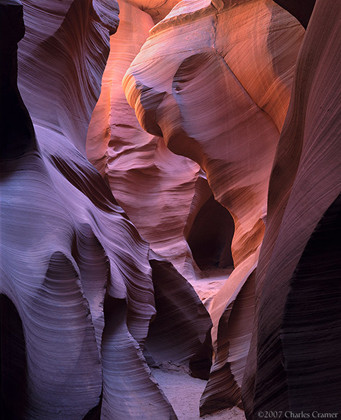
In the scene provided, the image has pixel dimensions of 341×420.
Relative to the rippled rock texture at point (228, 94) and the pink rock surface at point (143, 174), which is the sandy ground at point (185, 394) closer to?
the rippled rock texture at point (228, 94)

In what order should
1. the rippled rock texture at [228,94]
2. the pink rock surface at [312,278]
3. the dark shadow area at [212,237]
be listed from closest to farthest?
the pink rock surface at [312,278]
the rippled rock texture at [228,94]
the dark shadow area at [212,237]

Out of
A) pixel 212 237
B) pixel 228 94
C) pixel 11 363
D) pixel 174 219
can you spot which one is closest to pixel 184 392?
pixel 11 363

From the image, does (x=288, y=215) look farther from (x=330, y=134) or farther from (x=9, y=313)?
(x=9, y=313)

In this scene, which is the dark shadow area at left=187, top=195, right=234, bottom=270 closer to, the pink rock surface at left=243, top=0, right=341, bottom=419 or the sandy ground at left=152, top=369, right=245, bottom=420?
the sandy ground at left=152, top=369, right=245, bottom=420

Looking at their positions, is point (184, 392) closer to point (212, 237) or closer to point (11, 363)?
point (11, 363)

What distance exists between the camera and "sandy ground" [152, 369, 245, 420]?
4.82 metres

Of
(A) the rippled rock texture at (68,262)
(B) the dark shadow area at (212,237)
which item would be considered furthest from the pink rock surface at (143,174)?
(A) the rippled rock texture at (68,262)

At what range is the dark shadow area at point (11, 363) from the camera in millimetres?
2336

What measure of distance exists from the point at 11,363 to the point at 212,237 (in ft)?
32.6

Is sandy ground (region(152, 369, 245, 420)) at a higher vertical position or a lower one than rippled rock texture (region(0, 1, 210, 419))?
lower

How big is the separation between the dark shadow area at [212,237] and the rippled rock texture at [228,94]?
421cm

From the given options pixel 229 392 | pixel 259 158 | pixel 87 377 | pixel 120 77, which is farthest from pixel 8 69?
pixel 120 77

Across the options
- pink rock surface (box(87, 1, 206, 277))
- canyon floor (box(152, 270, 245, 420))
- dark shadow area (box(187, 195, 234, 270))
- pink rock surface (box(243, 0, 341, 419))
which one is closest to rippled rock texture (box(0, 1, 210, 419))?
canyon floor (box(152, 270, 245, 420))

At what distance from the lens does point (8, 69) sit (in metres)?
3.12
